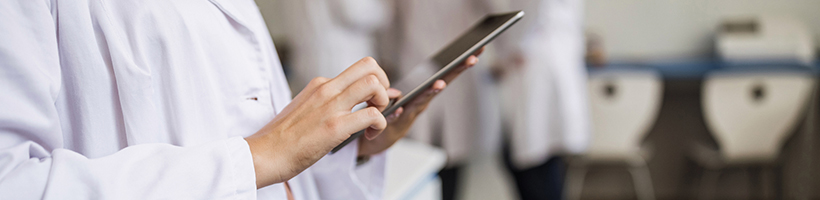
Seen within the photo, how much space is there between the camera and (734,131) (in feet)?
6.63

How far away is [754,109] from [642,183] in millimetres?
668

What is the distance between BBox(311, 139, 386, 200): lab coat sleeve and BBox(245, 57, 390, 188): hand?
0.21m

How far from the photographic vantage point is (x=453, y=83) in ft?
4.99

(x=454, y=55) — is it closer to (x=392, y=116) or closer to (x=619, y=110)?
(x=392, y=116)

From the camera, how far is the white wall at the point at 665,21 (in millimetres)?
2521

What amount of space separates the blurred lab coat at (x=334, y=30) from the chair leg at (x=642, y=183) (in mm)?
1621

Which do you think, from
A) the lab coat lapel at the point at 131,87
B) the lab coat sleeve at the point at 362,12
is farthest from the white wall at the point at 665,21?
the lab coat lapel at the point at 131,87

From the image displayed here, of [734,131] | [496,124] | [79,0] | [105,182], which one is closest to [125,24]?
[79,0]

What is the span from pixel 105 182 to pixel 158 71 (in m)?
0.14

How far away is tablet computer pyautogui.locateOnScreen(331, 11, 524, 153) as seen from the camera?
52 centimetres

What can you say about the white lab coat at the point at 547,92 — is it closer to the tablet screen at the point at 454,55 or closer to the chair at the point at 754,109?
the tablet screen at the point at 454,55

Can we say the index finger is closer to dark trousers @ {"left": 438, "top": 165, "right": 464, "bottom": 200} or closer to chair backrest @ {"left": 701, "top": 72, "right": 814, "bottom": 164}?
dark trousers @ {"left": 438, "top": 165, "right": 464, "bottom": 200}

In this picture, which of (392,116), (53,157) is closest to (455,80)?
(392,116)

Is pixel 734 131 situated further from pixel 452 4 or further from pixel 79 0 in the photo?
pixel 79 0
